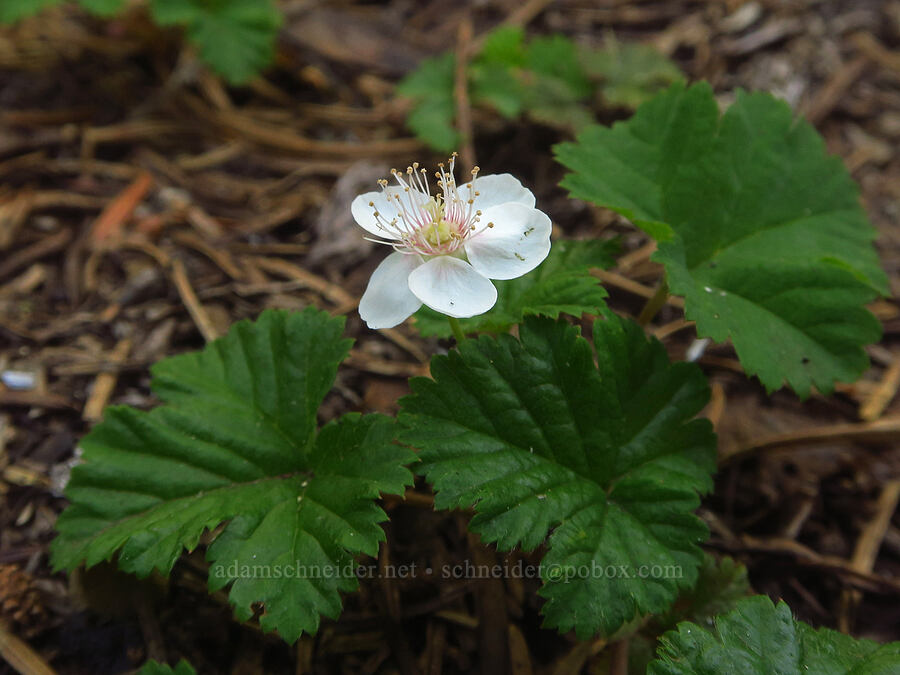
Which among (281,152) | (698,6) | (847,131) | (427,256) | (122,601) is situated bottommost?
(122,601)

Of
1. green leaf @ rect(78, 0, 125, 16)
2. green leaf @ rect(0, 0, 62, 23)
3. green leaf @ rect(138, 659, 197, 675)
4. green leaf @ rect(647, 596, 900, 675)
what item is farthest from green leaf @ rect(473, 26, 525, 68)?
green leaf @ rect(138, 659, 197, 675)

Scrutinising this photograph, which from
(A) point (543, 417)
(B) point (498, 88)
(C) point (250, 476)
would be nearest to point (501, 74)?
(B) point (498, 88)

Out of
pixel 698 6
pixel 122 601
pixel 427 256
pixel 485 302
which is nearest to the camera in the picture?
pixel 485 302

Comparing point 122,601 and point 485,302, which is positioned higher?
point 485,302

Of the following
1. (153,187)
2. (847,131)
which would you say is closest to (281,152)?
(153,187)

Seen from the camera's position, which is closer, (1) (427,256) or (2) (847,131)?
(1) (427,256)

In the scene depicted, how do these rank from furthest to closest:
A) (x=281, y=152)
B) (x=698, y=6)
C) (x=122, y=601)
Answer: (x=698, y=6) → (x=281, y=152) → (x=122, y=601)

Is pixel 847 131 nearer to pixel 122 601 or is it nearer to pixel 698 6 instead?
pixel 698 6
